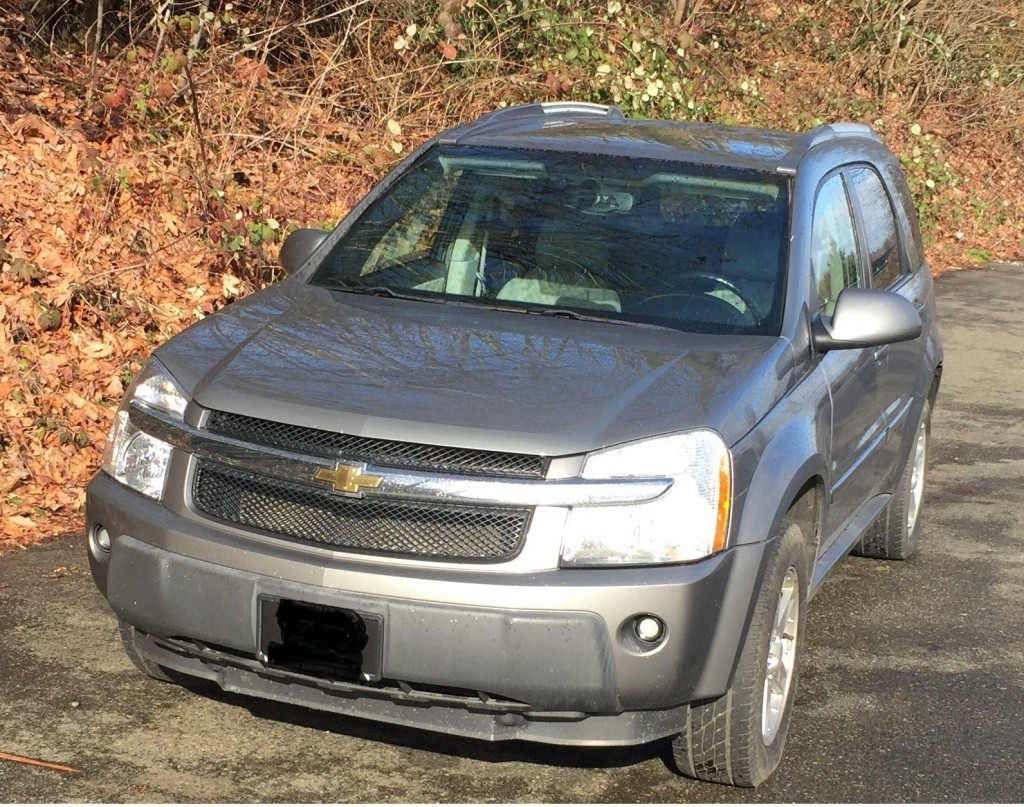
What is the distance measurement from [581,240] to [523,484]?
1.57 m

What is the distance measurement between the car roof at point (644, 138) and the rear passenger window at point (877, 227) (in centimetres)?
20

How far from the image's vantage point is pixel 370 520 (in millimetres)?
3922

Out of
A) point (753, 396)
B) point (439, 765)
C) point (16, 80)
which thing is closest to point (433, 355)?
point (753, 396)

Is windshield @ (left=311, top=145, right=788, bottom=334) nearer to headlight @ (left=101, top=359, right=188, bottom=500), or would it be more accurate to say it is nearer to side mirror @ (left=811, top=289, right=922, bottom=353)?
side mirror @ (left=811, top=289, right=922, bottom=353)

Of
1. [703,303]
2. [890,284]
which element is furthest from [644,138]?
[890,284]

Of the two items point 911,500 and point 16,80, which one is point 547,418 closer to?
point 911,500

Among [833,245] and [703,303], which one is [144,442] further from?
[833,245]

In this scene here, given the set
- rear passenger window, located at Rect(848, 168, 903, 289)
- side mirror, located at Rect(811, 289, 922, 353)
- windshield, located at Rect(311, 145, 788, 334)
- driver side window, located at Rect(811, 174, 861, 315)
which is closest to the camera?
side mirror, located at Rect(811, 289, 922, 353)

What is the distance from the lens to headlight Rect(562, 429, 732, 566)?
12.6 ft

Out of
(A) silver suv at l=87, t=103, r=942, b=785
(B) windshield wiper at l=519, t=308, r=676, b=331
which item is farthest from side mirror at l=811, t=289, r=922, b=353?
(B) windshield wiper at l=519, t=308, r=676, b=331

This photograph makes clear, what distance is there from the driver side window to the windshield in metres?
0.18

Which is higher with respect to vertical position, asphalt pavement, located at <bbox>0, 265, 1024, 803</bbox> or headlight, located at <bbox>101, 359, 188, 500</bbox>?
headlight, located at <bbox>101, 359, 188, 500</bbox>

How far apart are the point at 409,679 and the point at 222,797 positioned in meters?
0.74

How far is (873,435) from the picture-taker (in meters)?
5.60
